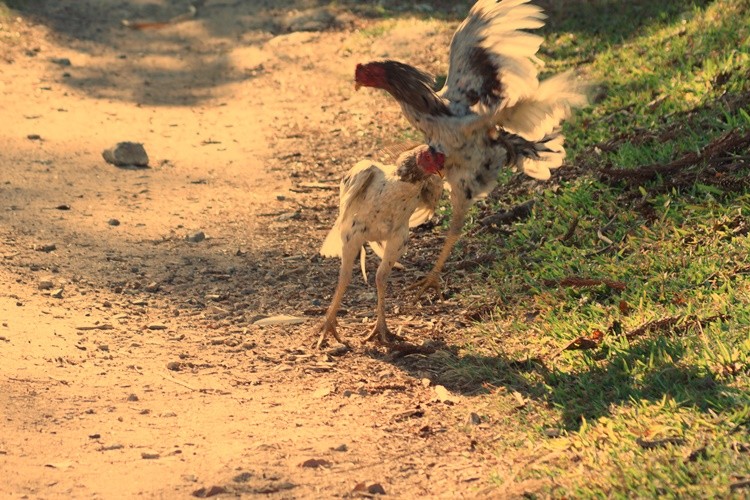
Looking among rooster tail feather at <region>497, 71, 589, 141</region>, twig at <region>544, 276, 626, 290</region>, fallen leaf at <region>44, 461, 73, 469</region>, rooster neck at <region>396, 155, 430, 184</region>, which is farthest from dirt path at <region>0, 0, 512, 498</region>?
rooster tail feather at <region>497, 71, 589, 141</region>

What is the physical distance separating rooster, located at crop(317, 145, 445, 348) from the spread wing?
2.48 ft

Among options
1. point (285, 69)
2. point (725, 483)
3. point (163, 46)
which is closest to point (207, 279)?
point (725, 483)

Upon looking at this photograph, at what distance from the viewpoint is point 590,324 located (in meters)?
5.19

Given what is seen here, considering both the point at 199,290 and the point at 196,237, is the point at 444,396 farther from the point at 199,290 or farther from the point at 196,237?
the point at 196,237

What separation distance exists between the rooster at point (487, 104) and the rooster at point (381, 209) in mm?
419

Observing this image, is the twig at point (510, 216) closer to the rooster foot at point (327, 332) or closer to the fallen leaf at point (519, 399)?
the rooster foot at point (327, 332)

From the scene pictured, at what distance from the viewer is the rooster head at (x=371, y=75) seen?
605cm

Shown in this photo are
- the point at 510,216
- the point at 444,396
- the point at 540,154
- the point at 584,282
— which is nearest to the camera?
the point at 444,396

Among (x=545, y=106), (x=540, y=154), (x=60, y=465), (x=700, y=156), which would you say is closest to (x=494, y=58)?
(x=545, y=106)

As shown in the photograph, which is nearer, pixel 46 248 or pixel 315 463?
pixel 315 463

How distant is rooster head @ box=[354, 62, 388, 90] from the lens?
19.8 ft

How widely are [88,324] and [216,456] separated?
1.79m

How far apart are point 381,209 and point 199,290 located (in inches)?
61.8

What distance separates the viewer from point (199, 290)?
6285mm
